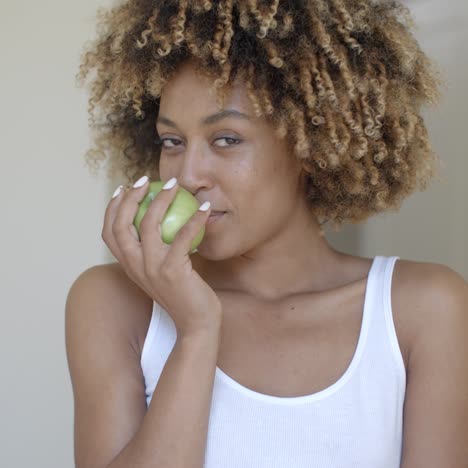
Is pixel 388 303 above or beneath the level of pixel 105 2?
beneath

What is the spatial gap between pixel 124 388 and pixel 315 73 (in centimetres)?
66

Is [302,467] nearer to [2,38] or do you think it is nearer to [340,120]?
[340,120]

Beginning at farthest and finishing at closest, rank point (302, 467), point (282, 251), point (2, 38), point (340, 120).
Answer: point (2, 38), point (282, 251), point (340, 120), point (302, 467)

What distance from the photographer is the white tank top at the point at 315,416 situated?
5.14 feet

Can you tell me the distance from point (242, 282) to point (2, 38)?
106cm

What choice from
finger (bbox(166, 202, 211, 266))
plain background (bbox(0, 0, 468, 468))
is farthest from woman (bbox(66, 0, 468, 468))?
plain background (bbox(0, 0, 468, 468))

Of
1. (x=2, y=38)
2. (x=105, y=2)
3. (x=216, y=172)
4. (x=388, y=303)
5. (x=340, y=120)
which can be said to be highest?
(x=105, y=2)

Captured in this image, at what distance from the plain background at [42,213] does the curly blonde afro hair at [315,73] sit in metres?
0.59

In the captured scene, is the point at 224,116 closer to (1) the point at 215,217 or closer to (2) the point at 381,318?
(1) the point at 215,217

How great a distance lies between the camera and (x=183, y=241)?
1.51 meters

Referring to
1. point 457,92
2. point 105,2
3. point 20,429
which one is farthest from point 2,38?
point 457,92

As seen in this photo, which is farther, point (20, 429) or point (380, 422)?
point (20, 429)

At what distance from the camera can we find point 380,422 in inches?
64.0

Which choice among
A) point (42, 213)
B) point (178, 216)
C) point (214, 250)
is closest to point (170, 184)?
Result: point (178, 216)
